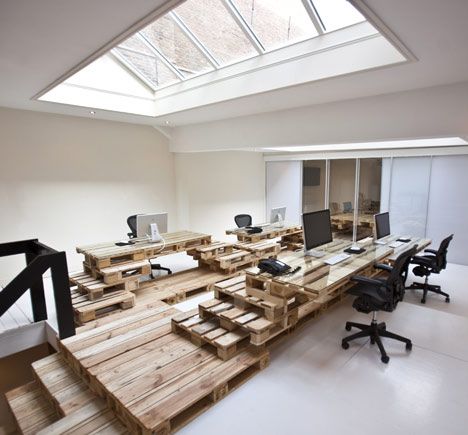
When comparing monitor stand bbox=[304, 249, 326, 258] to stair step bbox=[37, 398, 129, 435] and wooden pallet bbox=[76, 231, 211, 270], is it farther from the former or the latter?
stair step bbox=[37, 398, 129, 435]

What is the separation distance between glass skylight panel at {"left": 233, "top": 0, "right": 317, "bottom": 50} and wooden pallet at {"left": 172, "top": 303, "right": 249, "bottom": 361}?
3.19 m

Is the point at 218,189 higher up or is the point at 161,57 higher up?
the point at 161,57

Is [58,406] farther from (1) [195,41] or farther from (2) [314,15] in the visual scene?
(1) [195,41]

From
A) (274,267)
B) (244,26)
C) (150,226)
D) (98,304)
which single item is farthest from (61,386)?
(244,26)

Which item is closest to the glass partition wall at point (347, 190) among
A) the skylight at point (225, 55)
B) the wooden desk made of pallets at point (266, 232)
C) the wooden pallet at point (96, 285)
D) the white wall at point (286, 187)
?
the white wall at point (286, 187)

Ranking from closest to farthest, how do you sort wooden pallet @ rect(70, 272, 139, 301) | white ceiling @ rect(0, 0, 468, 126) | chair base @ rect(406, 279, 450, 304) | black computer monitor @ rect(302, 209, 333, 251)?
white ceiling @ rect(0, 0, 468, 126) < black computer monitor @ rect(302, 209, 333, 251) < wooden pallet @ rect(70, 272, 139, 301) < chair base @ rect(406, 279, 450, 304)

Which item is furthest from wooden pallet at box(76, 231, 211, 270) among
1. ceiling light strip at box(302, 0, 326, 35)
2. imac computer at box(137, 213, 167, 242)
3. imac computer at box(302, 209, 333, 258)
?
ceiling light strip at box(302, 0, 326, 35)

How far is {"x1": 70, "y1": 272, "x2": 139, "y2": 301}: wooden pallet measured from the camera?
12.6ft

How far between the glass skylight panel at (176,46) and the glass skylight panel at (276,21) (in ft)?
3.24

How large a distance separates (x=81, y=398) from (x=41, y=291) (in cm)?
152

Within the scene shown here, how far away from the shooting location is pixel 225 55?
4195 mm

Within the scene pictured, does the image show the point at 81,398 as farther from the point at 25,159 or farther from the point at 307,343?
the point at 25,159

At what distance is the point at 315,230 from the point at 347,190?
4296mm

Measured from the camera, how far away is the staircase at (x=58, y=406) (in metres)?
2.16
